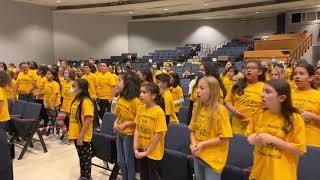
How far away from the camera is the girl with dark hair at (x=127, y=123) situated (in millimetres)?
3941

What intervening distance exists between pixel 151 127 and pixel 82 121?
4.01 feet

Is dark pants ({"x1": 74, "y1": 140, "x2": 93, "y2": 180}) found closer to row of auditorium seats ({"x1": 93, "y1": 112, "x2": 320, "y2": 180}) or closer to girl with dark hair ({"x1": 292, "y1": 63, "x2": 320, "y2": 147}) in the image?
row of auditorium seats ({"x1": 93, "y1": 112, "x2": 320, "y2": 180})

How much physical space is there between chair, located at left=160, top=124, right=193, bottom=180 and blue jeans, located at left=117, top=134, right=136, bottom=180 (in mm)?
400

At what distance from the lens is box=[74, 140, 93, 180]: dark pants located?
4.46 meters

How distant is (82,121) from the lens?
14.3 feet

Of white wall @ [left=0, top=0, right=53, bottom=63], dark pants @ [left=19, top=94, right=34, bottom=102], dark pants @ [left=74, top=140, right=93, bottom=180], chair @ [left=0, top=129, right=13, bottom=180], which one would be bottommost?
dark pants @ [left=74, top=140, right=93, bottom=180]

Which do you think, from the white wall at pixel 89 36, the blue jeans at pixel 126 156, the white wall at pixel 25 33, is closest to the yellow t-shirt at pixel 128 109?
the blue jeans at pixel 126 156

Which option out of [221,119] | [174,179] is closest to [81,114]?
[174,179]

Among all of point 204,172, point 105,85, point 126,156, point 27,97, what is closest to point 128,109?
point 126,156

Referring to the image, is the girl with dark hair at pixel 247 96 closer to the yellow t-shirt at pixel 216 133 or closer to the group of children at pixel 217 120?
the group of children at pixel 217 120

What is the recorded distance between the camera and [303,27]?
22172 millimetres

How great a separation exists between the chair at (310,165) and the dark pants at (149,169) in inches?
55.8

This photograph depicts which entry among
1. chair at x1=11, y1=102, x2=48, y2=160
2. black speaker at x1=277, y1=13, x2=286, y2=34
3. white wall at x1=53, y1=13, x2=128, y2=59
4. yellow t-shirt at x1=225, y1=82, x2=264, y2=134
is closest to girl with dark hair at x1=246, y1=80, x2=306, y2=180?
yellow t-shirt at x1=225, y1=82, x2=264, y2=134

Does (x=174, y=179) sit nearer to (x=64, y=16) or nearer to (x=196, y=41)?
(x=64, y=16)
